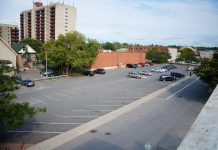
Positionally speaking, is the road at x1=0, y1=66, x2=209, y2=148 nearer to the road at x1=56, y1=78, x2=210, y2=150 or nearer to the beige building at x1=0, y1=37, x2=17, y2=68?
the road at x1=56, y1=78, x2=210, y2=150

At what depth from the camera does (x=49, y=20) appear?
127188 mm

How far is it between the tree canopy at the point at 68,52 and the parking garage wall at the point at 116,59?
35.9 feet

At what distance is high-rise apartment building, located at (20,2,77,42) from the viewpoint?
409ft

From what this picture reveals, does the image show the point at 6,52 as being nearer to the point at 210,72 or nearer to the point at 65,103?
the point at 65,103

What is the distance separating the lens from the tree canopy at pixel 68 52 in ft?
164

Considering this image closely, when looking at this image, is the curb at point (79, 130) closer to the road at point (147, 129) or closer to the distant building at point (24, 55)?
the road at point (147, 129)

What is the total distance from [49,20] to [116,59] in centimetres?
6748

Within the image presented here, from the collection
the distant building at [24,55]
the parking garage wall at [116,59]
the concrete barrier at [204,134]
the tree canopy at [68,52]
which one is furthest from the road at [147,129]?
the distant building at [24,55]

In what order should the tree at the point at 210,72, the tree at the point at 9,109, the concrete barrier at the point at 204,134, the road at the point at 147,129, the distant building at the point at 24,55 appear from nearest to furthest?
1. the concrete barrier at the point at 204,134
2. the tree at the point at 9,109
3. the road at the point at 147,129
4. the tree at the point at 210,72
5. the distant building at the point at 24,55

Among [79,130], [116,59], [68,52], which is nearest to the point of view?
[79,130]

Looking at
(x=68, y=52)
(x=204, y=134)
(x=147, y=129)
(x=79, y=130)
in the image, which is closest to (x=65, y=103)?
(x=79, y=130)

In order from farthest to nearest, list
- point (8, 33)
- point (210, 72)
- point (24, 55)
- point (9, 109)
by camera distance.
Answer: point (8, 33) → point (24, 55) → point (210, 72) → point (9, 109)

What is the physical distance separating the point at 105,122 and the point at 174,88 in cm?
2326

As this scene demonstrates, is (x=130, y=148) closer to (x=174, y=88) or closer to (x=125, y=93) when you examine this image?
(x=125, y=93)
